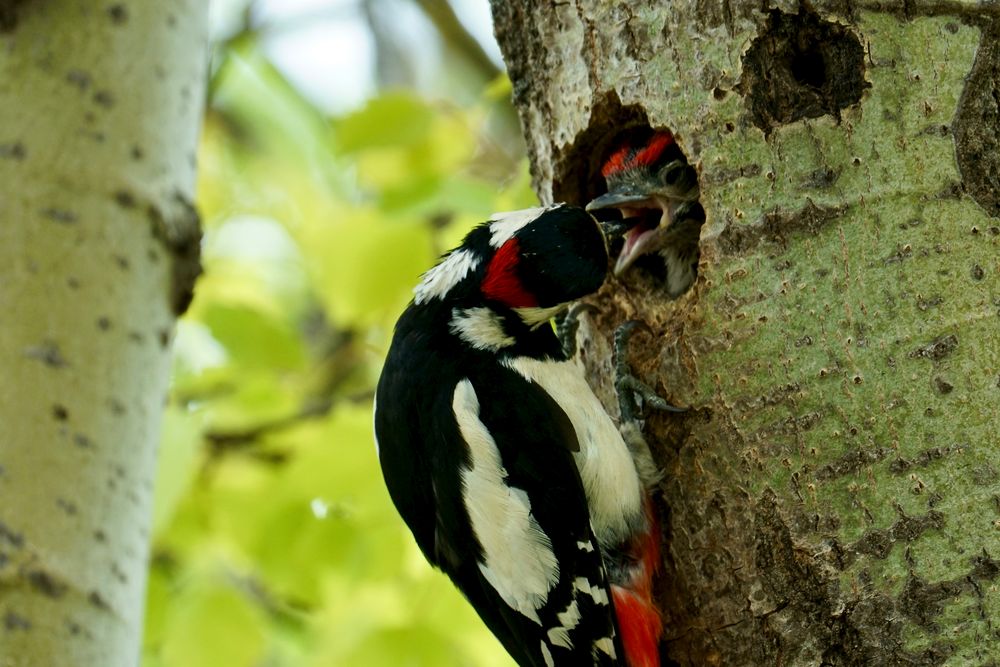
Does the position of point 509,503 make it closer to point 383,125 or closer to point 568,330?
point 568,330

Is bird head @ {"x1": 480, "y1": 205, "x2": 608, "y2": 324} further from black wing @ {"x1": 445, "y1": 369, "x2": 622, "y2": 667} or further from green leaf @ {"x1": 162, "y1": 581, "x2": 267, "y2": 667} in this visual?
green leaf @ {"x1": 162, "y1": 581, "x2": 267, "y2": 667}

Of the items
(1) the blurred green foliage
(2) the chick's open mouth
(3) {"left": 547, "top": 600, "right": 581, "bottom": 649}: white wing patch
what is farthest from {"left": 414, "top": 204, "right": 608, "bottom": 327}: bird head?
(3) {"left": 547, "top": 600, "right": 581, "bottom": 649}: white wing patch

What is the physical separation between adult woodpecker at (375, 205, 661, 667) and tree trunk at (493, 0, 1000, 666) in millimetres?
100

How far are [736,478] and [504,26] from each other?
1.04 meters

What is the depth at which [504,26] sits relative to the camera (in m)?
2.35

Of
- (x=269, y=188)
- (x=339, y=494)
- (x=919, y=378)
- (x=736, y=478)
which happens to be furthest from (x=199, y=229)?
(x=269, y=188)

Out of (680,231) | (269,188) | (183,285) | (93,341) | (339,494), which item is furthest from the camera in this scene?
(269,188)

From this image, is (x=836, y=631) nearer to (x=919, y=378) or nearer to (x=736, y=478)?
(x=736, y=478)

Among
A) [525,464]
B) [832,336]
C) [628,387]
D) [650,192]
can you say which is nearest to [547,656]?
[525,464]

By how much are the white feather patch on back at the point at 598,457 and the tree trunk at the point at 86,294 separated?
711 millimetres

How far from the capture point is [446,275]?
2371 millimetres

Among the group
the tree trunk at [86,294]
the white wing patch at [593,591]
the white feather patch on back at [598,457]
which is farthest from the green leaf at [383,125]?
the white wing patch at [593,591]

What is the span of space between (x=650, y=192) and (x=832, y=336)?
25.4 inches

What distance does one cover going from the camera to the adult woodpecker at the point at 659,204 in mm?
2340
